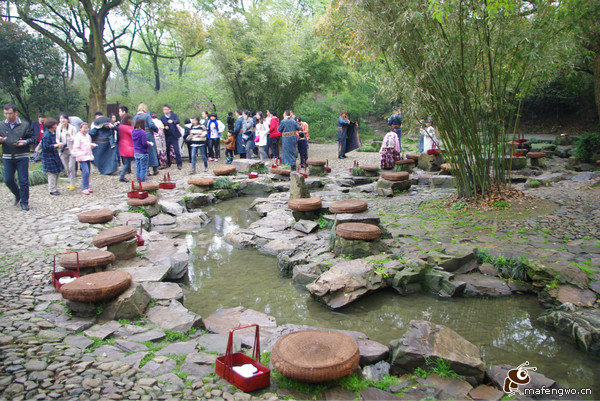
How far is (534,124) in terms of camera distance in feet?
76.1

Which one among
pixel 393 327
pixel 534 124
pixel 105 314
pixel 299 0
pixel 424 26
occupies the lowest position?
pixel 393 327

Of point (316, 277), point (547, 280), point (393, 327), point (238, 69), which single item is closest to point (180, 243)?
point (316, 277)

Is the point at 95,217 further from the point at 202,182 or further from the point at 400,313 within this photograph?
the point at 400,313

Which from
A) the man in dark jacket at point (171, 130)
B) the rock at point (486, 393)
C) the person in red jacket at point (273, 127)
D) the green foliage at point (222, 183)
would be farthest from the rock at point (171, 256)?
the person in red jacket at point (273, 127)

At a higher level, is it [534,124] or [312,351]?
[534,124]

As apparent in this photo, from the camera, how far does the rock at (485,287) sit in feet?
16.6

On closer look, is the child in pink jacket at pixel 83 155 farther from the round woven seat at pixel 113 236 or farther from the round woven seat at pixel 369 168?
the round woven seat at pixel 369 168

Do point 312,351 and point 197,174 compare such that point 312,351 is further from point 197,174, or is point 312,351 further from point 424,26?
point 197,174

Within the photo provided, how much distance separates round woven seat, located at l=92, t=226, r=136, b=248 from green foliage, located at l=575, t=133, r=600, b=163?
13860 millimetres

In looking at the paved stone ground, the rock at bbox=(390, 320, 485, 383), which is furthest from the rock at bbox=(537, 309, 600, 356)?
the paved stone ground

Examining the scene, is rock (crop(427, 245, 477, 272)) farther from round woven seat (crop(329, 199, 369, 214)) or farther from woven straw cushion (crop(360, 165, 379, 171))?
woven straw cushion (crop(360, 165, 379, 171))

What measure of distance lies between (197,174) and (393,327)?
9.47 meters

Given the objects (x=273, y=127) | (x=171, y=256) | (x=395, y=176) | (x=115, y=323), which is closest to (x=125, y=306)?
(x=115, y=323)

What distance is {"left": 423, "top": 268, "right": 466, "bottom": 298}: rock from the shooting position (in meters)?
5.07
